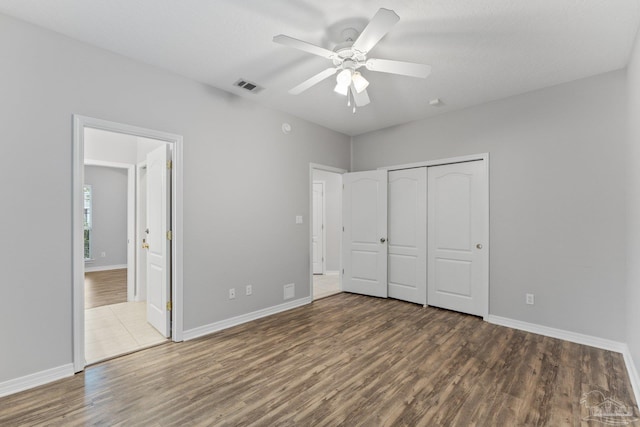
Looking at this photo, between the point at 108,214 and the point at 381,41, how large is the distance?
8.01 metres

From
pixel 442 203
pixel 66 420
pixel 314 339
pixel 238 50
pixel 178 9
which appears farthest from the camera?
pixel 442 203

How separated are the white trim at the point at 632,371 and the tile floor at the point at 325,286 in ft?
11.4

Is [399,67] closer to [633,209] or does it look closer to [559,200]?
[633,209]

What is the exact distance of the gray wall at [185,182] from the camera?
7.20 ft

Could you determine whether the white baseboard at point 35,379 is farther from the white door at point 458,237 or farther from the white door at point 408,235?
the white door at point 458,237

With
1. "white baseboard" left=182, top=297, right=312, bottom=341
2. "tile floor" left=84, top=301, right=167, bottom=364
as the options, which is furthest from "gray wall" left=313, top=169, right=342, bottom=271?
"tile floor" left=84, top=301, right=167, bottom=364

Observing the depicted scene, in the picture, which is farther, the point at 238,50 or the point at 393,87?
the point at 393,87

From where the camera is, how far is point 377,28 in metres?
1.84

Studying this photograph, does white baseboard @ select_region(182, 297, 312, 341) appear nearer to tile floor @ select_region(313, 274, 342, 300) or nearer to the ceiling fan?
tile floor @ select_region(313, 274, 342, 300)

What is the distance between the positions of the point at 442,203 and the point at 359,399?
2914 mm

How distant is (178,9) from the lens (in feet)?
6.85

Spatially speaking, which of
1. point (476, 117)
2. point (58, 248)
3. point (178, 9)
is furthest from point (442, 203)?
point (58, 248)

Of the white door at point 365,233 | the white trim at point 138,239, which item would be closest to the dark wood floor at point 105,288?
the white trim at point 138,239

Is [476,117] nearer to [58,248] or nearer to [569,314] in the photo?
[569,314]
